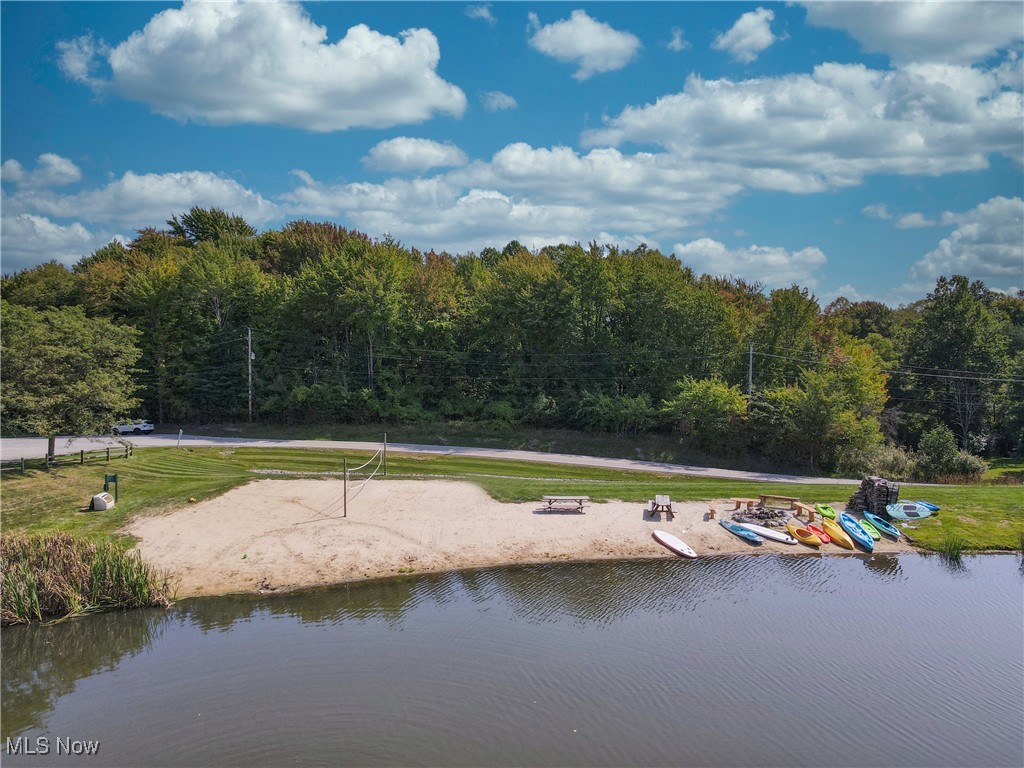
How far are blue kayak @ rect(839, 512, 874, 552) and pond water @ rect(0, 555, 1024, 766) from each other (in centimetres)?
301

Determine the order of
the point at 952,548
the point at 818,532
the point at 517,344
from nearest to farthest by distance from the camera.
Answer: the point at 952,548 < the point at 818,532 < the point at 517,344

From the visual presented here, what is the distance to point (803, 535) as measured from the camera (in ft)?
81.4

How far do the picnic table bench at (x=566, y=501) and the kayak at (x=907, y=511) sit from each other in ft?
39.0

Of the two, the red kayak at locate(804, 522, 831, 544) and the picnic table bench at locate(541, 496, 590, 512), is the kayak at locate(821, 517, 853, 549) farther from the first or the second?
the picnic table bench at locate(541, 496, 590, 512)

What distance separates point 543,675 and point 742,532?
12.3 meters

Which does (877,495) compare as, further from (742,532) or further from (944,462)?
(944,462)

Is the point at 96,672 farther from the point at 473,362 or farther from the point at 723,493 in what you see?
the point at 473,362

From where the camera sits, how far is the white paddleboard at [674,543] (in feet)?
76.8

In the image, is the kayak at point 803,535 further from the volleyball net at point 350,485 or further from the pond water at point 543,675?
the volleyball net at point 350,485

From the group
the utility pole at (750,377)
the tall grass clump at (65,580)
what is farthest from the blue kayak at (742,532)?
the utility pole at (750,377)

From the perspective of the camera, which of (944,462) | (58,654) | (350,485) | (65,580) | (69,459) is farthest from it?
(944,462)

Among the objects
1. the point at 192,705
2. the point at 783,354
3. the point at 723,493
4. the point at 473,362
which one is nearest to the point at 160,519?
the point at 192,705

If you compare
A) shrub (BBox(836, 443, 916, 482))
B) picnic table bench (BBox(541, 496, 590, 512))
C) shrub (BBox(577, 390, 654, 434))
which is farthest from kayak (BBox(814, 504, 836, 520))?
shrub (BBox(577, 390, 654, 434))

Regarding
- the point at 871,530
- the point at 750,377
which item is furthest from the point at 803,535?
the point at 750,377
